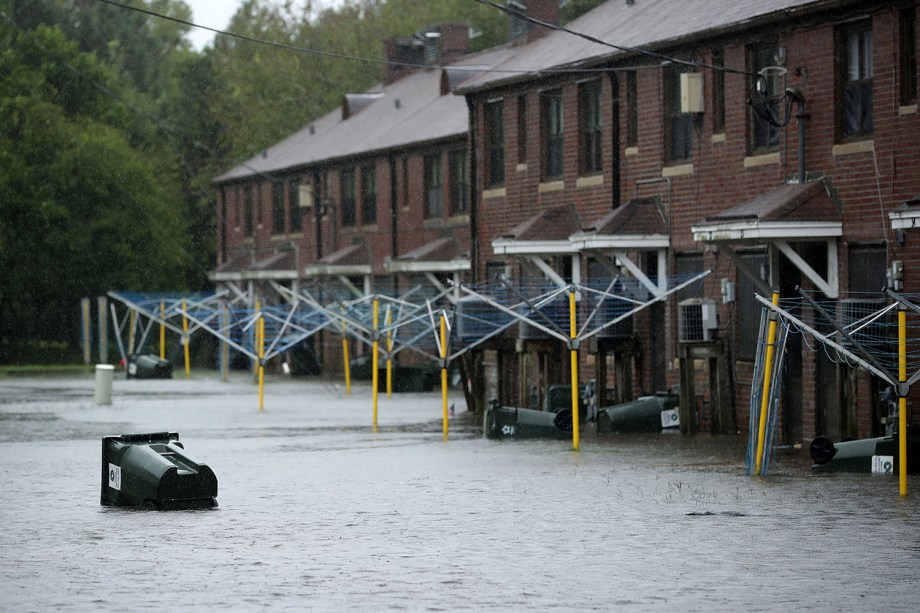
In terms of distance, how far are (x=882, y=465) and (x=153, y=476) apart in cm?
875

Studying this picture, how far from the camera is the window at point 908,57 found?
83.5 ft

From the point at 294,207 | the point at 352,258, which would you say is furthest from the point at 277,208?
the point at 352,258

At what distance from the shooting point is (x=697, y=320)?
3009 centimetres

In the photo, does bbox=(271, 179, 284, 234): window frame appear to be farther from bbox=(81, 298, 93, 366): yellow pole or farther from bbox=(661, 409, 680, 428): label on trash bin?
bbox=(661, 409, 680, 428): label on trash bin

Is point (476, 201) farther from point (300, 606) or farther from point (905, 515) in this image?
point (300, 606)

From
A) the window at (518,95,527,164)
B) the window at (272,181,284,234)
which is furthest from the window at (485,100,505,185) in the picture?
the window at (272,181,284,234)

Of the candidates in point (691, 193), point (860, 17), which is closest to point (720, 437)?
point (691, 193)

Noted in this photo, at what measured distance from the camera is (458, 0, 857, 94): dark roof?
2853 cm

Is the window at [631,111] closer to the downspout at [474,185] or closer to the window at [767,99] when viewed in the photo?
the window at [767,99]

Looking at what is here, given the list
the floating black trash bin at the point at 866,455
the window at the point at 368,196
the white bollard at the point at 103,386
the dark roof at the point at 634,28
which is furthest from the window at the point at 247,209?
the floating black trash bin at the point at 866,455

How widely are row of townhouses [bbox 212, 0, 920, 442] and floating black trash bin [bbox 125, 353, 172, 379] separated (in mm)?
11274

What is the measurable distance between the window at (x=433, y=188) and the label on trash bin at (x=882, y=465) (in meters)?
28.2

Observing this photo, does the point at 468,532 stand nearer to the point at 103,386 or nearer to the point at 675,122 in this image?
the point at 675,122

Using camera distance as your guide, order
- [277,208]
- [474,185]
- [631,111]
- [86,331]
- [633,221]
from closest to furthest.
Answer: [633,221] → [631,111] → [474,185] → [277,208] → [86,331]
